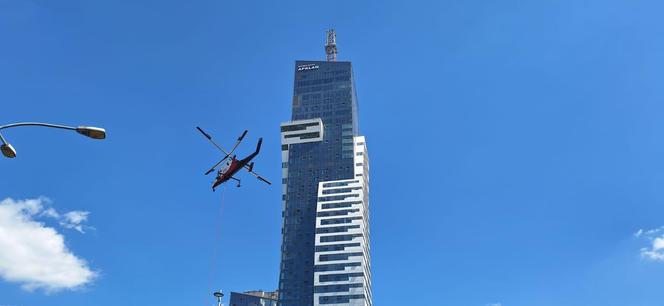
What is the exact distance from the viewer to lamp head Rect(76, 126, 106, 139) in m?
29.3

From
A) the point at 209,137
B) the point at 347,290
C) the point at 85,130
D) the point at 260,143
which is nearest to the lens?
the point at 85,130

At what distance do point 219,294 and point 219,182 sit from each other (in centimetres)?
1715

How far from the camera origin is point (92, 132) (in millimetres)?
29500

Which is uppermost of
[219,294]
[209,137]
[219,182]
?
[209,137]

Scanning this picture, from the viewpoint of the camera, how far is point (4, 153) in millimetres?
30219

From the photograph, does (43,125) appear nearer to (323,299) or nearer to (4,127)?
(4,127)

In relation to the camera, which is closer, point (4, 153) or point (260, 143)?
point (4, 153)

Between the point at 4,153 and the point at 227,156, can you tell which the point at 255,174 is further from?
the point at 4,153

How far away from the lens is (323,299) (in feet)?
655

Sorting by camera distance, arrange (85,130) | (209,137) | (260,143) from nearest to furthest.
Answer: (85,130), (260,143), (209,137)

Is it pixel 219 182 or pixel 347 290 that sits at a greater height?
pixel 347 290

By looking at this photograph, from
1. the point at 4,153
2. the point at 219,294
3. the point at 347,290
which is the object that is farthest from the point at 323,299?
the point at 4,153

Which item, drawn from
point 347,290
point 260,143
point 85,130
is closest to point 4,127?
point 85,130

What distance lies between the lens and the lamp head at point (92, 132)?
29312 millimetres
